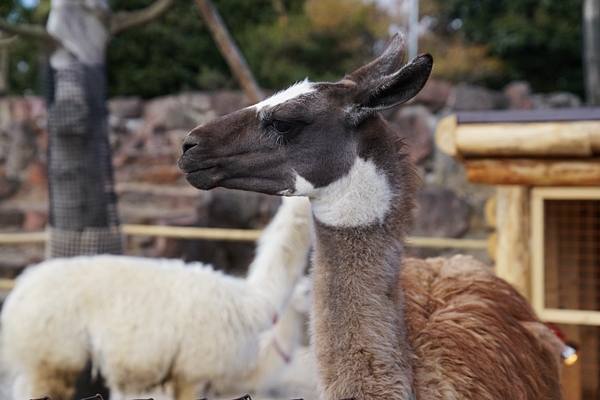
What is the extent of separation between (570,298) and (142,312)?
285 centimetres

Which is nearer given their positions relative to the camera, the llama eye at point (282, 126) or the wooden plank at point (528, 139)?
the llama eye at point (282, 126)

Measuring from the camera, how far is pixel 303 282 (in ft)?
17.1

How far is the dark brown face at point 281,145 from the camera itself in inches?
78.9

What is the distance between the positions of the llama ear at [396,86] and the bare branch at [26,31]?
400 centimetres

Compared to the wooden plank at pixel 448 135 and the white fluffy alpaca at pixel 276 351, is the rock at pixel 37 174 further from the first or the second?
the wooden plank at pixel 448 135

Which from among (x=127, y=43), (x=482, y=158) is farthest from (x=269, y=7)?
(x=482, y=158)

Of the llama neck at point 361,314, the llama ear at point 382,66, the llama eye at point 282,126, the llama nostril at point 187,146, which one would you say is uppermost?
the llama ear at point 382,66

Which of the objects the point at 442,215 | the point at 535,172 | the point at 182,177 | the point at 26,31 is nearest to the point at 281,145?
the point at 535,172

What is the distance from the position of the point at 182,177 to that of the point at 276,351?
27.5 feet

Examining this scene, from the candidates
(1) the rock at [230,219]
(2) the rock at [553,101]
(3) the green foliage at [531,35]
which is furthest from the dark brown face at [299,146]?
(3) the green foliage at [531,35]

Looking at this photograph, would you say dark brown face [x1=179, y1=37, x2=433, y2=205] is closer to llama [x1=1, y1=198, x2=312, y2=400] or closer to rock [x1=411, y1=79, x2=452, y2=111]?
llama [x1=1, y1=198, x2=312, y2=400]

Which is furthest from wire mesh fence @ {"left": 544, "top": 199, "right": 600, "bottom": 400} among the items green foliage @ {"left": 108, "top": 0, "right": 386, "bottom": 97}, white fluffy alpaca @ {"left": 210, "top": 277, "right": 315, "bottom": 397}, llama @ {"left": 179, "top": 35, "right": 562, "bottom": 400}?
green foliage @ {"left": 108, "top": 0, "right": 386, "bottom": 97}

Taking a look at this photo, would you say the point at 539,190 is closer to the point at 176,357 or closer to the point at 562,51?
the point at 176,357

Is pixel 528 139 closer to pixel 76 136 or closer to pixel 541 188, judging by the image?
pixel 541 188
